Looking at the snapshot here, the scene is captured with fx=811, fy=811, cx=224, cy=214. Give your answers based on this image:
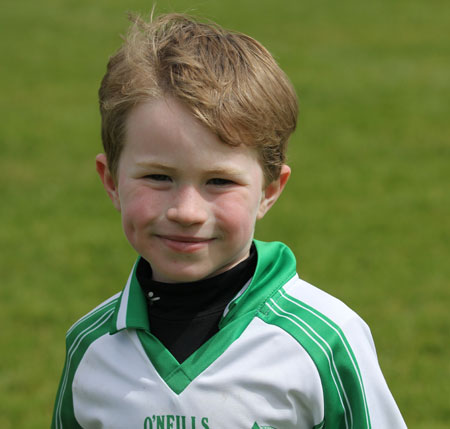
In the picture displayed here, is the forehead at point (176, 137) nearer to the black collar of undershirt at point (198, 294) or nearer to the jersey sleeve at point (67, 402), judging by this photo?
the black collar of undershirt at point (198, 294)

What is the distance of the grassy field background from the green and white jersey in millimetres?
1097

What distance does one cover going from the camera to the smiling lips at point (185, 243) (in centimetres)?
217

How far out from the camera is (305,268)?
6.16m

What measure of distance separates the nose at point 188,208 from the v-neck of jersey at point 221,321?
0.96 ft

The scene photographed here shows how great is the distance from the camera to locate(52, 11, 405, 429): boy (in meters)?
2.13

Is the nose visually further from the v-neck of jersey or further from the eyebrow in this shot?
the v-neck of jersey

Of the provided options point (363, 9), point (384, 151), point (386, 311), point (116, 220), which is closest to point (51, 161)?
point (116, 220)

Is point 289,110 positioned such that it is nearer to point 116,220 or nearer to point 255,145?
point 255,145

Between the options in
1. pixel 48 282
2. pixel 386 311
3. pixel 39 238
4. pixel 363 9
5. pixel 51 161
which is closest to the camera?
pixel 386 311

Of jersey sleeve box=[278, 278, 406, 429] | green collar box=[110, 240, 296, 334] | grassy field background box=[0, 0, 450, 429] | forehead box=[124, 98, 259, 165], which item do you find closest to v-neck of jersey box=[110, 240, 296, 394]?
green collar box=[110, 240, 296, 334]

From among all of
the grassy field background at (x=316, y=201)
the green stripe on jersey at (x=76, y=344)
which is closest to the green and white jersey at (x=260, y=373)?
the green stripe on jersey at (x=76, y=344)

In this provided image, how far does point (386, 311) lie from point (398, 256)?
0.94 m

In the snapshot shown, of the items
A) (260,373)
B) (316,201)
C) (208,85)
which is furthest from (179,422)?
(316,201)

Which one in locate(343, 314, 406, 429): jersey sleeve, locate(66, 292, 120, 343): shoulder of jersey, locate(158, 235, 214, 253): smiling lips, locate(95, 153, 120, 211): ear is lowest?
locate(343, 314, 406, 429): jersey sleeve
